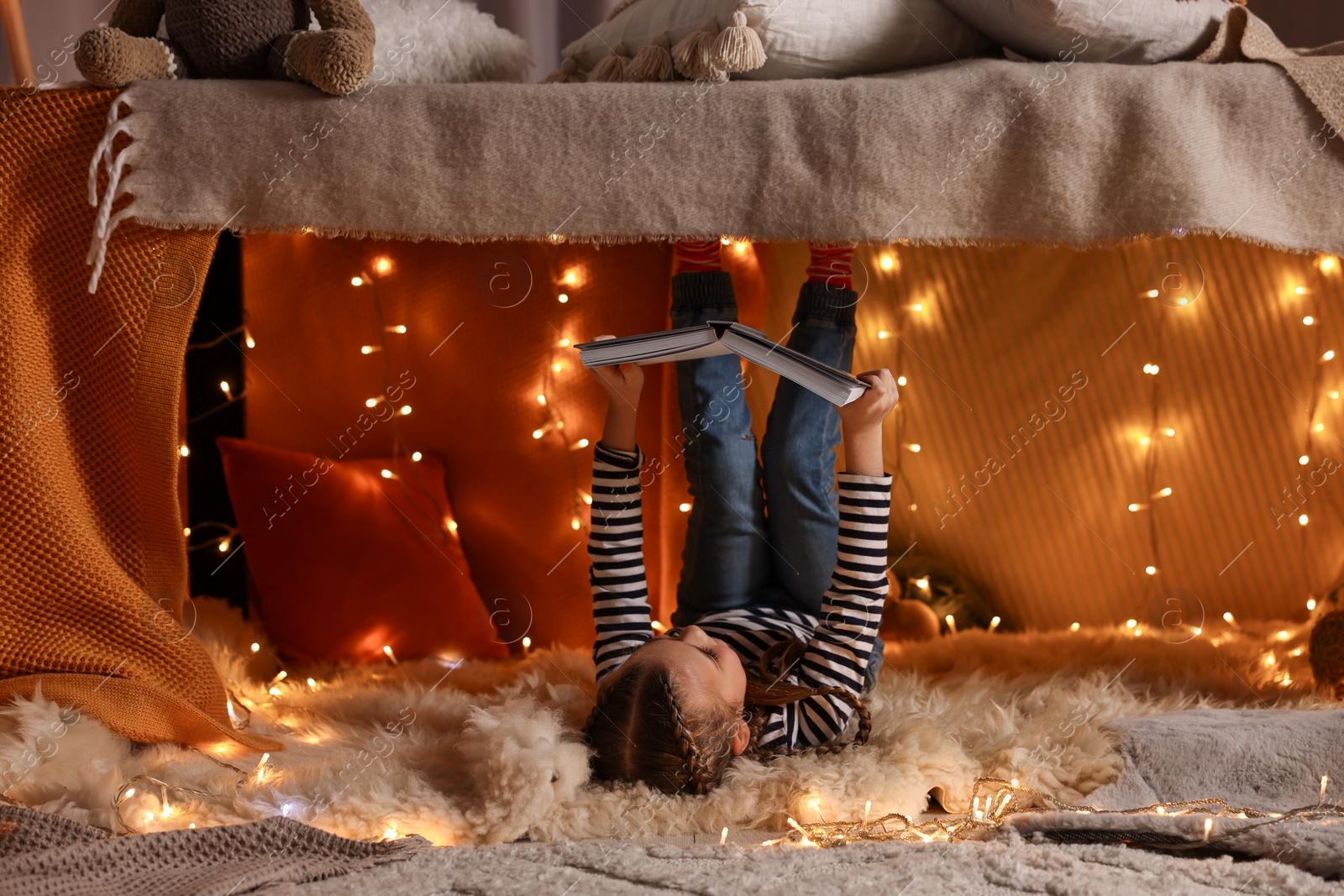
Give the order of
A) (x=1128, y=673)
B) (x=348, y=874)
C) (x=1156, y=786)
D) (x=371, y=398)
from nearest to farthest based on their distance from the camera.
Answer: (x=348, y=874)
(x=1156, y=786)
(x=1128, y=673)
(x=371, y=398)

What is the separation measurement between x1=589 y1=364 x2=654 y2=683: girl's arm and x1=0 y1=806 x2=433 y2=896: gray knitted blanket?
1.14 feet

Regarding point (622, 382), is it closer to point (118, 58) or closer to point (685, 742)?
point (685, 742)

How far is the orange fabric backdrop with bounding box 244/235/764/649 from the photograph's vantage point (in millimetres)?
1447

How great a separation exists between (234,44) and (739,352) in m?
0.63

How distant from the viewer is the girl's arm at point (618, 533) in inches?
45.3

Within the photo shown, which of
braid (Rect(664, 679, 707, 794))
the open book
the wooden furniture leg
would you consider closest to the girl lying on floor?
braid (Rect(664, 679, 707, 794))

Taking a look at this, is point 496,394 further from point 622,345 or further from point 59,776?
point 59,776

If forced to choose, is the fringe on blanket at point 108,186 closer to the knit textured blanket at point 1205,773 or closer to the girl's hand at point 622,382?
the girl's hand at point 622,382

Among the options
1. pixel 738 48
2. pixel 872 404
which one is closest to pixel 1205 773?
pixel 872 404

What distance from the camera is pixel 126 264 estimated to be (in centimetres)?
102

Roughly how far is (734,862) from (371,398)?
90 centimetres

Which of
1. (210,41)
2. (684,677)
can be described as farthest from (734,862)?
(210,41)

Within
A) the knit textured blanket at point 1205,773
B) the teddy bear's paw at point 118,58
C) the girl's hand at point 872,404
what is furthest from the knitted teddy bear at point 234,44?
the knit textured blanket at point 1205,773

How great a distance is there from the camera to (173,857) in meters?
0.83
